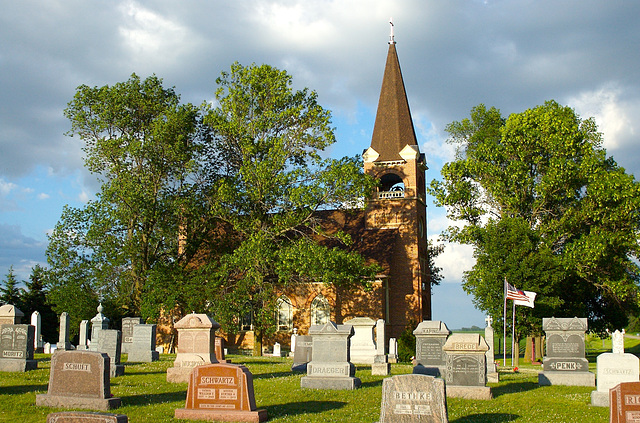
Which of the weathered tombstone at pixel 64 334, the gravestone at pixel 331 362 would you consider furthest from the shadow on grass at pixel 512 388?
the weathered tombstone at pixel 64 334

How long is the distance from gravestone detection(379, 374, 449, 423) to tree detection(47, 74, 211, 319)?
74.9ft

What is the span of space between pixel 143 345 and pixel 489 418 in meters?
13.4

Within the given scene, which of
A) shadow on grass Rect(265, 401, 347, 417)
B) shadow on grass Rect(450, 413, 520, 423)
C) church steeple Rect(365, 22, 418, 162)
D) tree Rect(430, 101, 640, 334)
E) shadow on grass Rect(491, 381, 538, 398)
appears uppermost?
church steeple Rect(365, 22, 418, 162)

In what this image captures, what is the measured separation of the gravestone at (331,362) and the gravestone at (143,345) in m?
7.59

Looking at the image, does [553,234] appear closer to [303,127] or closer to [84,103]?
[303,127]

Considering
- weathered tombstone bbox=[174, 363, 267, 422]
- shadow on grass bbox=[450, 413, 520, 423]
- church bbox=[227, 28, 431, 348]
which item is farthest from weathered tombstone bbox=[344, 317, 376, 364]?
weathered tombstone bbox=[174, 363, 267, 422]

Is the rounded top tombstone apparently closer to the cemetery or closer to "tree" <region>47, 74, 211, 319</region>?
the cemetery

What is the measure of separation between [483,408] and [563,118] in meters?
24.0

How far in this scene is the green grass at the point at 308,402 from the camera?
10.7 m

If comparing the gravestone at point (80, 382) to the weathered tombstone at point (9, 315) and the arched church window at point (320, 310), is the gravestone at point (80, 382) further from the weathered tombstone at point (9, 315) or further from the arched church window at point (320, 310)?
the arched church window at point (320, 310)

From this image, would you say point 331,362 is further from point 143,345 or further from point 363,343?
point 143,345

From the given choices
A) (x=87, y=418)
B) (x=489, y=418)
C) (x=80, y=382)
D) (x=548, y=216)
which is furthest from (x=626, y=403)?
(x=548, y=216)

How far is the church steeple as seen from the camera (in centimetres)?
3900

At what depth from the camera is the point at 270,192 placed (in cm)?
3020
